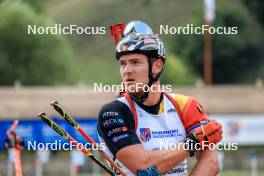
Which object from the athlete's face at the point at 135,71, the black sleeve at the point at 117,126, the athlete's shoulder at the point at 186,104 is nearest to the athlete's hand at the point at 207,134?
the athlete's shoulder at the point at 186,104

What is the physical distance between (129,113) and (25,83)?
56286mm

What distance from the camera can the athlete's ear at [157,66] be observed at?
21.1 ft

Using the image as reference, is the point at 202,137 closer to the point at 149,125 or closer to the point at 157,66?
the point at 149,125

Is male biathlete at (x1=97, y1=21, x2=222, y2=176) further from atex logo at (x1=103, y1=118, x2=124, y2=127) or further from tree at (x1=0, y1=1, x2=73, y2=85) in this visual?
tree at (x1=0, y1=1, x2=73, y2=85)

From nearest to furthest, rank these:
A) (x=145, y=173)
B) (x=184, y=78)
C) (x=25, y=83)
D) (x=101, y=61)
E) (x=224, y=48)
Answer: (x=145, y=173), (x=25, y=83), (x=184, y=78), (x=224, y=48), (x=101, y=61)

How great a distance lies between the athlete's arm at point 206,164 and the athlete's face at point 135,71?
0.70 meters

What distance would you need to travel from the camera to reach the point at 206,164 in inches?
251

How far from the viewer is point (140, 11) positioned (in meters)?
122

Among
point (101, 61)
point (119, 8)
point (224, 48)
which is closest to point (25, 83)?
point (224, 48)

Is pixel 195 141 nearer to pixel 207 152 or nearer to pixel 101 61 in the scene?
pixel 207 152

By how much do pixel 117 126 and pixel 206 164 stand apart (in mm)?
755
